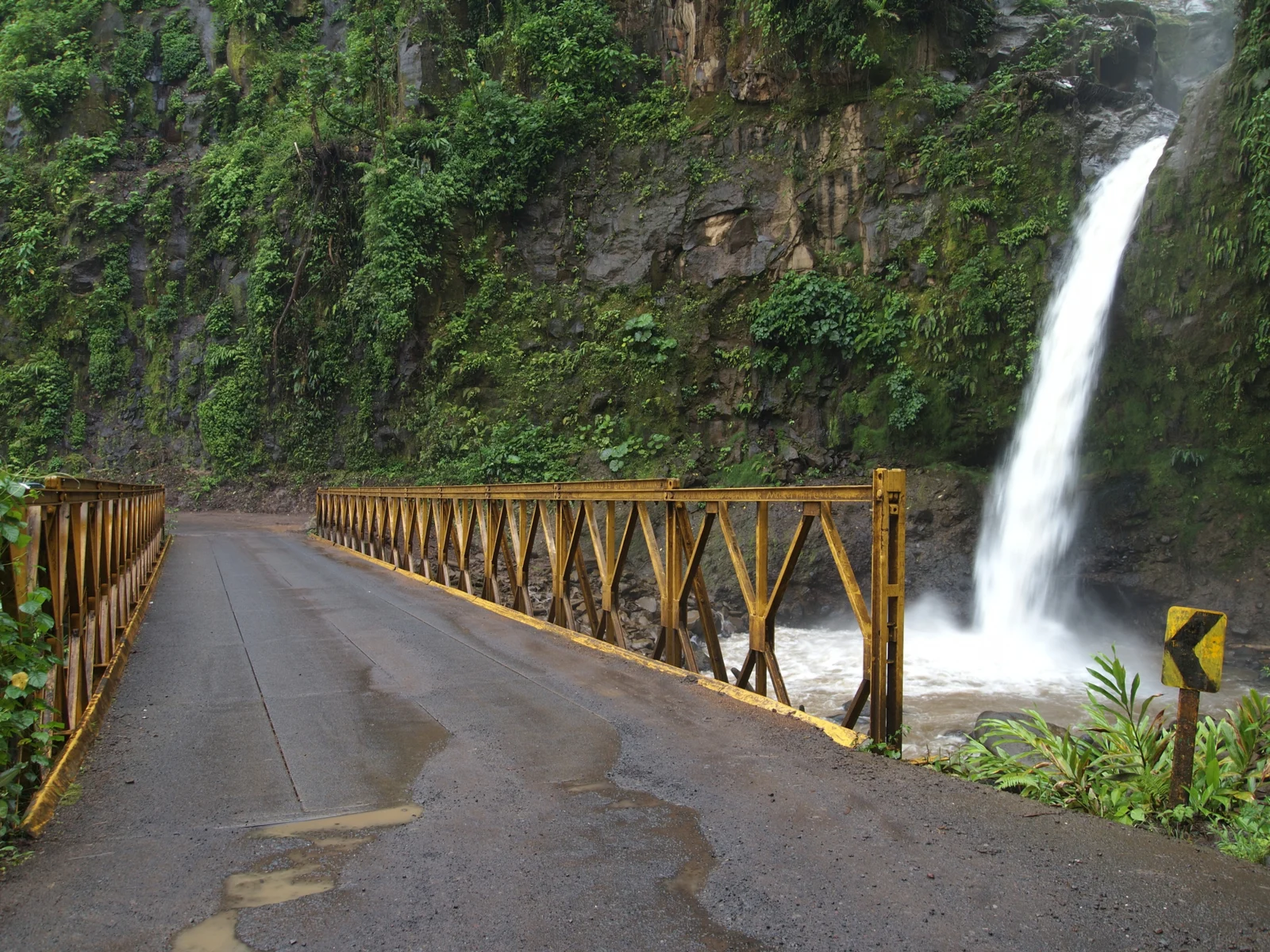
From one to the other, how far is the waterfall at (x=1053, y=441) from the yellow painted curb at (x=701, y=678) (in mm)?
7975

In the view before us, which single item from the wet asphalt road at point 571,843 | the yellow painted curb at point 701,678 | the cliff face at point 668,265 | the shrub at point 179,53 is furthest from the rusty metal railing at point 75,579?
the shrub at point 179,53

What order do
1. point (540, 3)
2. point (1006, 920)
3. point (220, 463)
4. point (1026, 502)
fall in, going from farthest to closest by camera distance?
point (220, 463) → point (540, 3) → point (1026, 502) → point (1006, 920)

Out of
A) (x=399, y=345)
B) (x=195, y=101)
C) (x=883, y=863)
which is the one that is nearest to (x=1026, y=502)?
(x=883, y=863)

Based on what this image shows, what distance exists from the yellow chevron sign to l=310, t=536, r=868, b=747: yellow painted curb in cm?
155

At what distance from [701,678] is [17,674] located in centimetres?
402

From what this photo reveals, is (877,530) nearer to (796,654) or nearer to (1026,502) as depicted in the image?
(796,654)

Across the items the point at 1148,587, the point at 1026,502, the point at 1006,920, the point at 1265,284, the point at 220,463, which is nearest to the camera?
the point at 1006,920

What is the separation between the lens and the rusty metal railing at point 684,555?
15.3ft

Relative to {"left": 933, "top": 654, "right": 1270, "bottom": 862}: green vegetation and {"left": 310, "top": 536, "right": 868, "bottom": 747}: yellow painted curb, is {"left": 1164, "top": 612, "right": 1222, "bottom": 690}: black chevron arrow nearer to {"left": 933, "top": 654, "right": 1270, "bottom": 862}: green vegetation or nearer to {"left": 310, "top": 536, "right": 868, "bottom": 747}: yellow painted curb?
{"left": 933, "top": 654, "right": 1270, "bottom": 862}: green vegetation

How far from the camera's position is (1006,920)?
2.78m

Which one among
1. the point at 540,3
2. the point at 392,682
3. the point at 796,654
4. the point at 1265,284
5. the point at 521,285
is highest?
the point at 540,3

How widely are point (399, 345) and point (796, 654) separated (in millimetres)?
13444

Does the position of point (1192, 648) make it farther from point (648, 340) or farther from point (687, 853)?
point (648, 340)

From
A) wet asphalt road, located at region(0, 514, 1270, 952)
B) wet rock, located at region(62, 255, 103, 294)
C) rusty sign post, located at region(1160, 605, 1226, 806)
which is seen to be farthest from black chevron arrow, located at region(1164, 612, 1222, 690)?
wet rock, located at region(62, 255, 103, 294)
